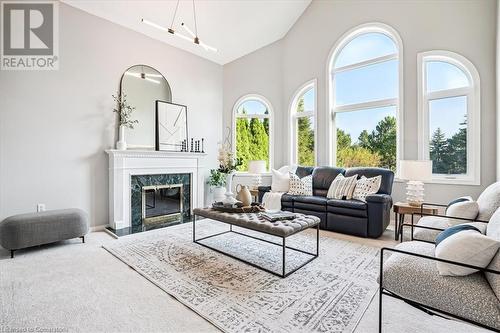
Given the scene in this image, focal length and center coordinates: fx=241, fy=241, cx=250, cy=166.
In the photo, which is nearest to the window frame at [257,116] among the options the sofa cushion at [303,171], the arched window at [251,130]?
the arched window at [251,130]

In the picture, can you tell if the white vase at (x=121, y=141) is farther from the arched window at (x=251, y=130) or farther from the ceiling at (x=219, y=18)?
the arched window at (x=251, y=130)

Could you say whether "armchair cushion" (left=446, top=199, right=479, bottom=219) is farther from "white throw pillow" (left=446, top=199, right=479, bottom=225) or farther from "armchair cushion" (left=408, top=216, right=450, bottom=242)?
"armchair cushion" (left=408, top=216, right=450, bottom=242)

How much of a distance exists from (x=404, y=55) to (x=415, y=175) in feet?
7.01

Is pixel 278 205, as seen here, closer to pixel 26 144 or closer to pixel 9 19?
pixel 26 144

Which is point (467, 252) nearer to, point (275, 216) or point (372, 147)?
point (275, 216)

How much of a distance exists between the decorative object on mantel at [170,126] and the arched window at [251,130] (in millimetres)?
1427

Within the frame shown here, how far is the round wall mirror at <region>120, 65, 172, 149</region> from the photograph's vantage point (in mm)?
4258

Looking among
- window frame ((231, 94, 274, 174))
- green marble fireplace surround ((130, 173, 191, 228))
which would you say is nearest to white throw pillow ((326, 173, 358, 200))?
window frame ((231, 94, 274, 174))

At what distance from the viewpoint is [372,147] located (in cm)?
455

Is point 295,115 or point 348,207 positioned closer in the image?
point 348,207

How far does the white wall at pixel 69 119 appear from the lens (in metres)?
3.22

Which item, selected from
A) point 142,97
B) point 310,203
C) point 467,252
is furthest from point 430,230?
point 142,97

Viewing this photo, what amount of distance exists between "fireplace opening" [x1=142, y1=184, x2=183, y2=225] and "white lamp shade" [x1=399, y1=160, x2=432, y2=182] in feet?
12.8

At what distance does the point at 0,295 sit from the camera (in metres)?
1.97
